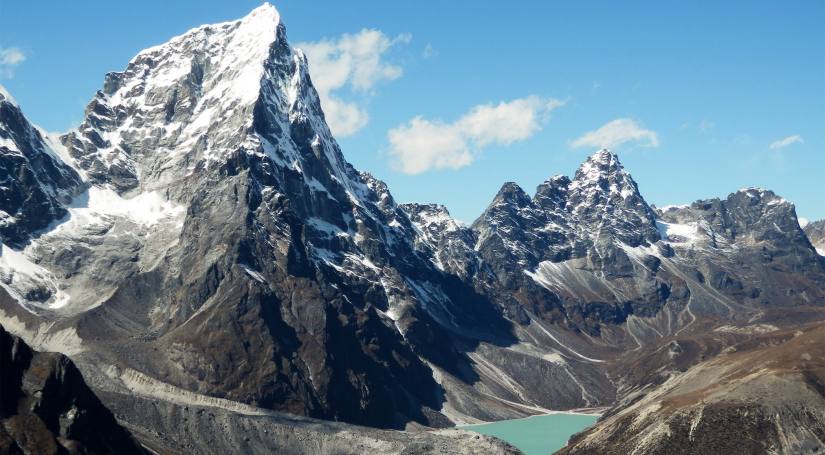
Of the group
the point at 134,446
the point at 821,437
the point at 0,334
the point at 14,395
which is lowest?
the point at 821,437

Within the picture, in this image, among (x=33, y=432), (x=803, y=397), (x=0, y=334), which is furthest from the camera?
(x=803, y=397)

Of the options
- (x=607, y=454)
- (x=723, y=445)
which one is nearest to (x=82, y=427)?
(x=607, y=454)

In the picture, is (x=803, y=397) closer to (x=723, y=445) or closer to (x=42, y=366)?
(x=723, y=445)

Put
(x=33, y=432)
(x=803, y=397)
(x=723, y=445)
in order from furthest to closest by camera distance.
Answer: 1. (x=803, y=397)
2. (x=723, y=445)
3. (x=33, y=432)

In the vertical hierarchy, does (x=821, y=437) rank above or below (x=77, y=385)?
below

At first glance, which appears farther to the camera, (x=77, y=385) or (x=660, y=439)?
(x=660, y=439)

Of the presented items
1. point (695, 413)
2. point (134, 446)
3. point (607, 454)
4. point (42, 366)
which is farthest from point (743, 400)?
point (42, 366)
